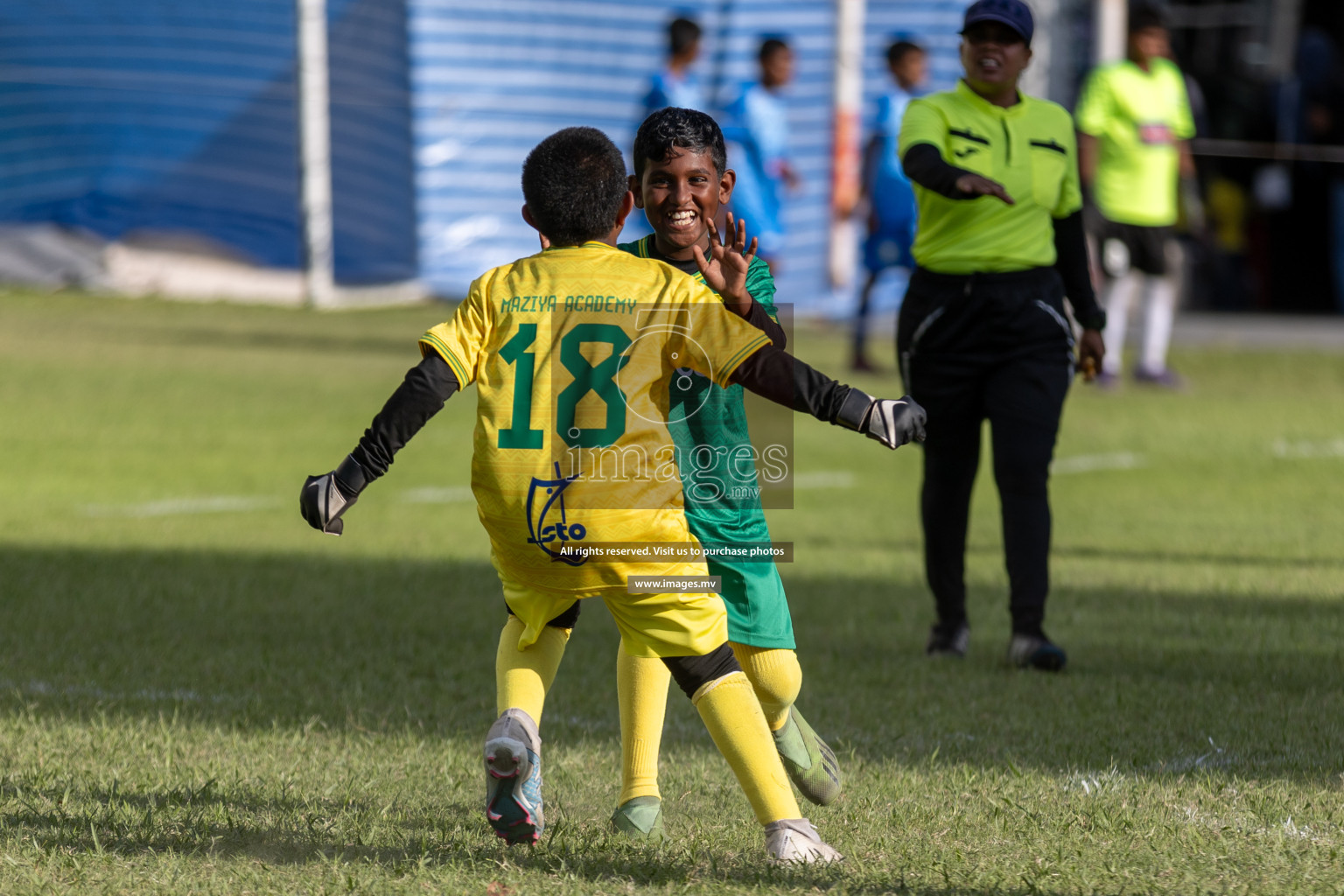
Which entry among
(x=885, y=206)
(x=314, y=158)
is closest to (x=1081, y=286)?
(x=885, y=206)

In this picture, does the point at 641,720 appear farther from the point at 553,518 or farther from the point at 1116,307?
the point at 1116,307

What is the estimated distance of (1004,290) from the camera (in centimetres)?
559

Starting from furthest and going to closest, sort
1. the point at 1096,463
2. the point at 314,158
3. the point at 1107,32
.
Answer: the point at 314,158 → the point at 1107,32 → the point at 1096,463

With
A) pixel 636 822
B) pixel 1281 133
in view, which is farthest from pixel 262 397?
pixel 1281 133

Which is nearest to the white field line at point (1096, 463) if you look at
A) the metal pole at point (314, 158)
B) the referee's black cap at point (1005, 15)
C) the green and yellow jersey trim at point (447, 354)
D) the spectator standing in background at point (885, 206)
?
the spectator standing in background at point (885, 206)

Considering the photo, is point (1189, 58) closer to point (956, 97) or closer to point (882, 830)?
point (956, 97)

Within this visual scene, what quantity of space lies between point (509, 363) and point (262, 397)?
29.5 ft

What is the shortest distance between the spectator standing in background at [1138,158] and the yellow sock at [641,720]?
8378 millimetres

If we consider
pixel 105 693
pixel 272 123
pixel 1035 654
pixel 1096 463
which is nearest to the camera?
pixel 105 693

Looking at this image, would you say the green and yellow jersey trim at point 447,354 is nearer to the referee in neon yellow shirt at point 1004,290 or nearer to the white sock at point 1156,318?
the referee in neon yellow shirt at point 1004,290

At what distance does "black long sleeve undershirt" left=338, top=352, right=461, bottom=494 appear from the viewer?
133 inches

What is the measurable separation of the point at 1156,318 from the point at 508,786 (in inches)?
398

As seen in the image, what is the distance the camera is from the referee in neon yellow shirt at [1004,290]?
5.54 meters

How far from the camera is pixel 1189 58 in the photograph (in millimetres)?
19844
